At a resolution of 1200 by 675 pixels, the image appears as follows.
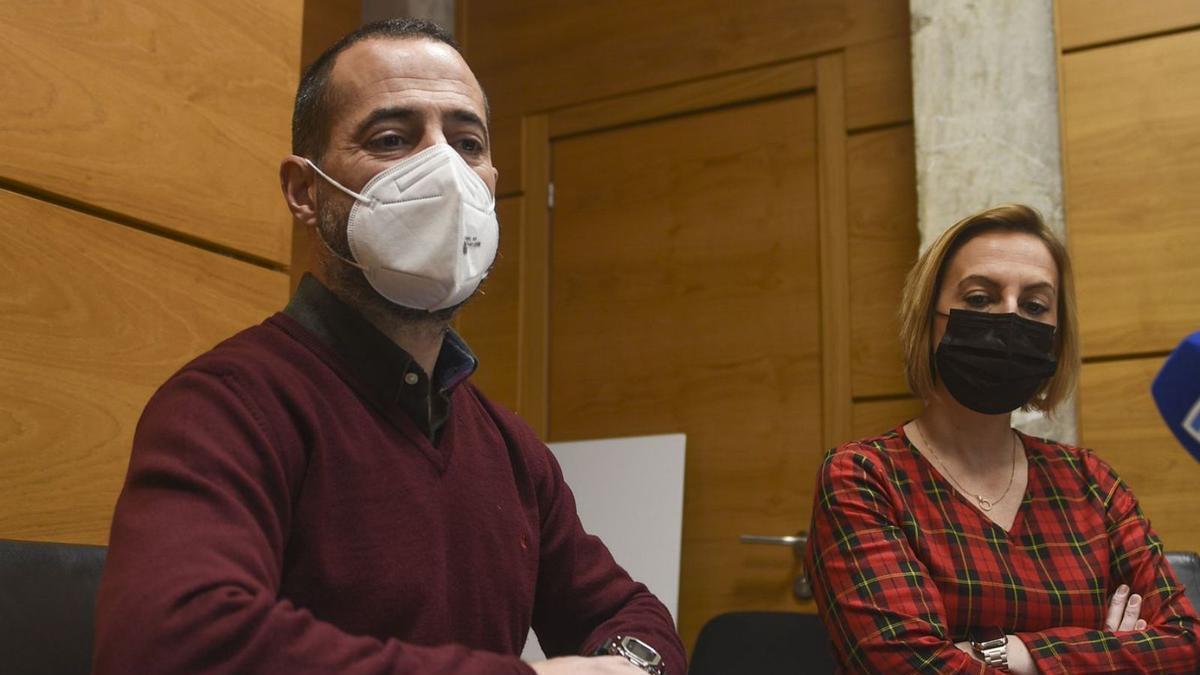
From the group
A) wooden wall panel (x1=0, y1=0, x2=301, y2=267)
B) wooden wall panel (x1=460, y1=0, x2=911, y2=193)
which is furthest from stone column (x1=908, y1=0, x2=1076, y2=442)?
wooden wall panel (x1=0, y1=0, x2=301, y2=267)

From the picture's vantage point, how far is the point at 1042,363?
2.26 metres

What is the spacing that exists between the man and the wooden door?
2196 mm

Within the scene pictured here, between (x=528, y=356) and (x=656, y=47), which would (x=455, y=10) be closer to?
(x=656, y=47)

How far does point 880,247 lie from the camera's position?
12.4 ft

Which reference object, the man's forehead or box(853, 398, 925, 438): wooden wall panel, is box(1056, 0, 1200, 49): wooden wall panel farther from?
the man's forehead

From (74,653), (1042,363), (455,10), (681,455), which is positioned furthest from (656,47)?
(74,653)

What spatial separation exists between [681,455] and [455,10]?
2.11 meters

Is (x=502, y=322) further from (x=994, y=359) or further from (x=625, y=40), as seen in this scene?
(x=994, y=359)

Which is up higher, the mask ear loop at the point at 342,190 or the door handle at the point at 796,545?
the mask ear loop at the point at 342,190

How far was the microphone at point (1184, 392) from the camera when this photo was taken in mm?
843

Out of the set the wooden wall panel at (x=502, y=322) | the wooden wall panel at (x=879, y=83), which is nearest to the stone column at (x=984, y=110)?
the wooden wall panel at (x=879, y=83)

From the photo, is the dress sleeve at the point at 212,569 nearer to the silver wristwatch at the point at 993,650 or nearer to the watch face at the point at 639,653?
the watch face at the point at 639,653

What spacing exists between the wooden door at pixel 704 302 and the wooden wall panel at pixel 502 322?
0.25 ft

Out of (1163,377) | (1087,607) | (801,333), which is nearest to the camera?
(1163,377)
